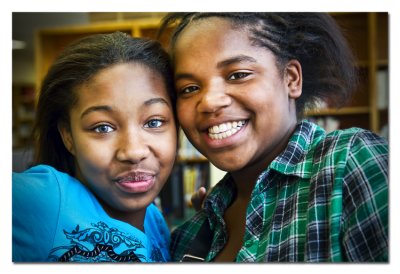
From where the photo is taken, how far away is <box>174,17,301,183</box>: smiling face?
3.06 feet

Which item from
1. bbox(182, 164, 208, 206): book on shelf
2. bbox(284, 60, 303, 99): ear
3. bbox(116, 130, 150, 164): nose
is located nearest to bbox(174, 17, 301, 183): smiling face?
bbox(284, 60, 303, 99): ear

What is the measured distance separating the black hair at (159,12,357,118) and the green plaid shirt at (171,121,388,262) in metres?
0.11

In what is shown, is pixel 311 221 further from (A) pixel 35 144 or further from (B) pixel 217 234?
(A) pixel 35 144

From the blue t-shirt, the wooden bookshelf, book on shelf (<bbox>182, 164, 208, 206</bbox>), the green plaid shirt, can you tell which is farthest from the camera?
book on shelf (<bbox>182, 164, 208, 206</bbox>)

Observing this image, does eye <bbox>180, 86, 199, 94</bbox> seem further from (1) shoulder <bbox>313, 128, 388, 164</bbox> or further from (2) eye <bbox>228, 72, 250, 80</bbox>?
(1) shoulder <bbox>313, 128, 388, 164</bbox>

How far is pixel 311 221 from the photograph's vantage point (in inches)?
33.0

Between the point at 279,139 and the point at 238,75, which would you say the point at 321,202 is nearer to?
the point at 279,139

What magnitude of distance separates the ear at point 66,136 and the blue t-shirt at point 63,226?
0.06 metres

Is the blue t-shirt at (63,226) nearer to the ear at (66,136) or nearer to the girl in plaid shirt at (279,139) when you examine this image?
the ear at (66,136)

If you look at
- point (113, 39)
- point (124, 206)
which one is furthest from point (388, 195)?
point (113, 39)

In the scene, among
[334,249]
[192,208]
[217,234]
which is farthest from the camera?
[192,208]

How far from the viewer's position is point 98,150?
0.96 m

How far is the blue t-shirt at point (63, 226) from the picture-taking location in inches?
35.7
